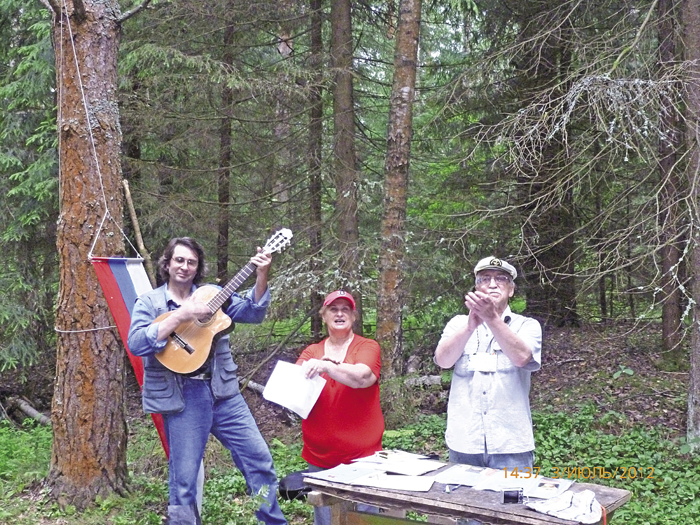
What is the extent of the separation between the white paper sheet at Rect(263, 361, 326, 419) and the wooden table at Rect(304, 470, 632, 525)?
0.52 m

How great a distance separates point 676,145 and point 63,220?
653cm

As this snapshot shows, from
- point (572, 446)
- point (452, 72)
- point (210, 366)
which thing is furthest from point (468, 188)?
point (210, 366)

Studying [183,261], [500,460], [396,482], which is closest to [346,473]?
[396,482]

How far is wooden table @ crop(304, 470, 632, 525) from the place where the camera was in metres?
2.80

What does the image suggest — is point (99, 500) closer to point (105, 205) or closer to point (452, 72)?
point (105, 205)

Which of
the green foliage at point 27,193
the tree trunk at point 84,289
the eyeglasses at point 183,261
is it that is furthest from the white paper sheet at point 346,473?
the green foliage at point 27,193

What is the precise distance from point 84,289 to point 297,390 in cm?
209

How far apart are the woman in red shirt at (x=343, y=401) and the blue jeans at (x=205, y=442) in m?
0.33

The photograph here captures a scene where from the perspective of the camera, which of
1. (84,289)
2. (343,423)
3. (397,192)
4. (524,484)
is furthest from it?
(397,192)

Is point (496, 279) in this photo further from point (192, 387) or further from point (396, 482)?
point (192, 387)

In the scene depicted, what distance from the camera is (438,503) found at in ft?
9.66

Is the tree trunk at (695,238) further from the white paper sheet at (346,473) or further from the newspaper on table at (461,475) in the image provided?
the white paper sheet at (346,473)

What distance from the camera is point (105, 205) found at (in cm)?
509

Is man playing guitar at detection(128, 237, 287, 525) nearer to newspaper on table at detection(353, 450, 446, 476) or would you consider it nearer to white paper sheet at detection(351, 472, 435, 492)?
newspaper on table at detection(353, 450, 446, 476)
